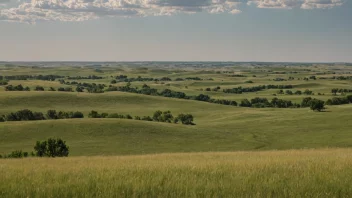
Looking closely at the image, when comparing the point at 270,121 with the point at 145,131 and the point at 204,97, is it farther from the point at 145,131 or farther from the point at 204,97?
the point at 204,97

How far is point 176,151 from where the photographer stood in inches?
2552

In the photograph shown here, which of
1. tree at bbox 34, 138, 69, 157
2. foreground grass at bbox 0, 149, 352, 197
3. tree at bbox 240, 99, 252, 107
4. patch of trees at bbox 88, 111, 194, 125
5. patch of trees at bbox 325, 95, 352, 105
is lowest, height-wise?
tree at bbox 240, 99, 252, 107

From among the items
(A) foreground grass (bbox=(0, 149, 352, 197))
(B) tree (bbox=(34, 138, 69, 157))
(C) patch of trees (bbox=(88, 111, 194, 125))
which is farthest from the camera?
(C) patch of trees (bbox=(88, 111, 194, 125))

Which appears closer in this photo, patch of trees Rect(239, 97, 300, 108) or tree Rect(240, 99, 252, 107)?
patch of trees Rect(239, 97, 300, 108)

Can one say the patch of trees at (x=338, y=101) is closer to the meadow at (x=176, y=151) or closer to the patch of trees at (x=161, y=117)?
the meadow at (x=176, y=151)

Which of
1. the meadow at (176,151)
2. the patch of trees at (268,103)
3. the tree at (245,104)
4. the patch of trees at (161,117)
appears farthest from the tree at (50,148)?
the tree at (245,104)

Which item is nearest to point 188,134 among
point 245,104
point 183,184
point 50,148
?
point 50,148

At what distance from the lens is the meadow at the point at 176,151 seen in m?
8.56

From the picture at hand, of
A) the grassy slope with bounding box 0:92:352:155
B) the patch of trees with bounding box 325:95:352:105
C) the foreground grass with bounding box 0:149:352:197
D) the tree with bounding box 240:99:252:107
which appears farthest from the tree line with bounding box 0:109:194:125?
the foreground grass with bounding box 0:149:352:197

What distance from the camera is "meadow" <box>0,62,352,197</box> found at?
8562 millimetres

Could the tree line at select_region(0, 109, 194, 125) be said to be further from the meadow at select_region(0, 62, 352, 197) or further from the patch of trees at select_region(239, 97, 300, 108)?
the patch of trees at select_region(239, 97, 300, 108)

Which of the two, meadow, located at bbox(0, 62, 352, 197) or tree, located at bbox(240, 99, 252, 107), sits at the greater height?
meadow, located at bbox(0, 62, 352, 197)

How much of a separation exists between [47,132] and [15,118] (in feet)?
107

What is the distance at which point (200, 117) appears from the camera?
12756 centimetres
